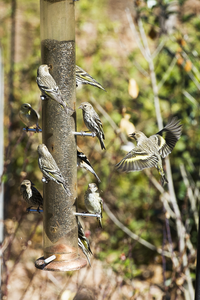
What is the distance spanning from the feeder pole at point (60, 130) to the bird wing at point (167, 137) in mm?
682

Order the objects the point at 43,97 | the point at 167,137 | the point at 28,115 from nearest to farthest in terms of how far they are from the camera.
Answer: the point at 43,97, the point at 28,115, the point at 167,137

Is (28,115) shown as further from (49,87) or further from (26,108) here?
(49,87)

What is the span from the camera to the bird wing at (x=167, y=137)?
10.1 feet

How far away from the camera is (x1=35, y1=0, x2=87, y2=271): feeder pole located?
9.26 feet

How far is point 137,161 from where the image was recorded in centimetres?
274

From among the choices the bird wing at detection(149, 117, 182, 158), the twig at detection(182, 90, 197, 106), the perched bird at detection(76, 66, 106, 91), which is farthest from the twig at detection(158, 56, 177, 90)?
the perched bird at detection(76, 66, 106, 91)

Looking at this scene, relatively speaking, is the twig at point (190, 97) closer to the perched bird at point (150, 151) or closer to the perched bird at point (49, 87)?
the perched bird at point (150, 151)

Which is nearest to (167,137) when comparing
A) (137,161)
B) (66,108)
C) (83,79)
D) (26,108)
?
(137,161)

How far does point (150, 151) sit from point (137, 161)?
0.22m

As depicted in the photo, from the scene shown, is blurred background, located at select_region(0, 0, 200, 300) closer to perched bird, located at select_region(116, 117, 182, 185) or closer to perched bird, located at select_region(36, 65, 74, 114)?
perched bird, located at select_region(116, 117, 182, 185)

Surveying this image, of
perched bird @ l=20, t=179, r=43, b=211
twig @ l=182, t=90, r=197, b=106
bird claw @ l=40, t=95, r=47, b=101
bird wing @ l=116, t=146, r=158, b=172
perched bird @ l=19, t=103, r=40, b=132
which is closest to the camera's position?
bird wing @ l=116, t=146, r=158, b=172

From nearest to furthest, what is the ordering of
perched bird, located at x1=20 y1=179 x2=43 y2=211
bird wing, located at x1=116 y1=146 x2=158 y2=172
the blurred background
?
bird wing, located at x1=116 y1=146 x2=158 y2=172, perched bird, located at x1=20 y1=179 x2=43 y2=211, the blurred background

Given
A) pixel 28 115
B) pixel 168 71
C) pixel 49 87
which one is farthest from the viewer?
pixel 168 71

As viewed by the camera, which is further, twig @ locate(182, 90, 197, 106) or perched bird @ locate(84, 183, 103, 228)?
twig @ locate(182, 90, 197, 106)
